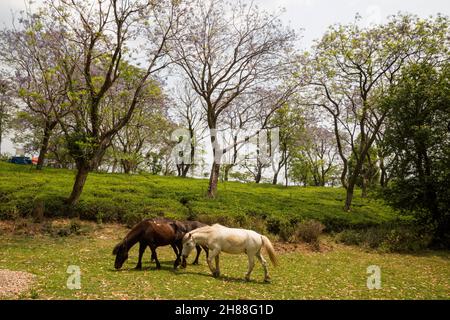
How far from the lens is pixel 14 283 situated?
9891 mm

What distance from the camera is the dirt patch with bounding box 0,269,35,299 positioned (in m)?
9.04

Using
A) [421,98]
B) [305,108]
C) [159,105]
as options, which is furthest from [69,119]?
[421,98]

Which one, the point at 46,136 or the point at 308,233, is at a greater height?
the point at 46,136

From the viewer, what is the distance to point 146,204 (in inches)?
990

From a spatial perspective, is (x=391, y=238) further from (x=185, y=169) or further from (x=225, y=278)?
(x=185, y=169)

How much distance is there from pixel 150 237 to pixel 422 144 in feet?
65.0

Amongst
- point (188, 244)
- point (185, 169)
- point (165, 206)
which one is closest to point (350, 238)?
point (165, 206)

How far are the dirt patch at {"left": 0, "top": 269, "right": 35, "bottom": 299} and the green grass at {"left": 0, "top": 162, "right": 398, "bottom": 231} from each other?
11.4 meters

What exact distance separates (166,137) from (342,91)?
102ft

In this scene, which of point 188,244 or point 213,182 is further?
point 213,182

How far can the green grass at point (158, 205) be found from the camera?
22750 mm

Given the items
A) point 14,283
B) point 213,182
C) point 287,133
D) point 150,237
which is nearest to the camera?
point 14,283

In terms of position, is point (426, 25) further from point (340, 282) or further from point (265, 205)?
point (340, 282)

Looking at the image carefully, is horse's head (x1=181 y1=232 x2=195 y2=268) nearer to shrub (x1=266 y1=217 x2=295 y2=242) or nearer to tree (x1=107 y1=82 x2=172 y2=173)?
shrub (x1=266 y1=217 x2=295 y2=242)
